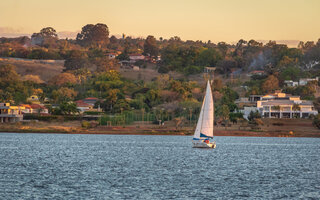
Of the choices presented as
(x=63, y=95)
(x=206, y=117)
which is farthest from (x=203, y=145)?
(x=63, y=95)

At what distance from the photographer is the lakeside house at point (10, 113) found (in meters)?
138

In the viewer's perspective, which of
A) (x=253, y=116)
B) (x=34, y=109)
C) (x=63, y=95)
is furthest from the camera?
(x=63, y=95)

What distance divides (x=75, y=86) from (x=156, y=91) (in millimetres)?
36420

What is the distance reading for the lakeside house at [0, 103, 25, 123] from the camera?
453ft

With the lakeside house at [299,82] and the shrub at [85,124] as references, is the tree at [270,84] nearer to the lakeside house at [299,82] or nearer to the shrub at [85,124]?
the lakeside house at [299,82]

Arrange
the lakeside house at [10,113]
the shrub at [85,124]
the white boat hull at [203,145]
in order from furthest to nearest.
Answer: the lakeside house at [10,113] → the shrub at [85,124] → the white boat hull at [203,145]

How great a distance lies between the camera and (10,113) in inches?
5507

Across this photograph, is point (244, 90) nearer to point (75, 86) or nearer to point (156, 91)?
point (156, 91)

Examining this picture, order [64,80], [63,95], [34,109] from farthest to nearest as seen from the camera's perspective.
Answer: [64,80] < [63,95] < [34,109]

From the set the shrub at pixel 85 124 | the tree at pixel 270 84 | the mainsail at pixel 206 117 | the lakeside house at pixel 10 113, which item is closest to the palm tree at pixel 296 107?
the tree at pixel 270 84

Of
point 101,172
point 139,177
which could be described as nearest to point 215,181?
point 139,177

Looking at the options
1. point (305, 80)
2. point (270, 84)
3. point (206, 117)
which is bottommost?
point (206, 117)

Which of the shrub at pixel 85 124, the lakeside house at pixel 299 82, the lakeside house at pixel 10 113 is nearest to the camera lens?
the shrub at pixel 85 124

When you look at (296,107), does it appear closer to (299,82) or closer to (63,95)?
(299,82)
